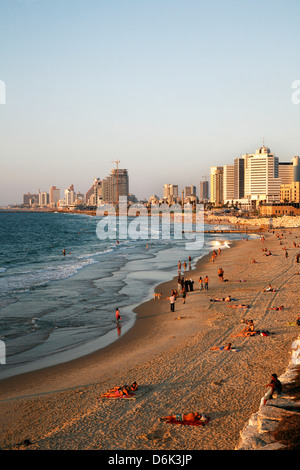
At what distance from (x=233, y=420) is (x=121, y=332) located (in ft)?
34.0

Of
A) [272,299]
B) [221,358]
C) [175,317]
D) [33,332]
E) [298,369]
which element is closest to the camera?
[298,369]

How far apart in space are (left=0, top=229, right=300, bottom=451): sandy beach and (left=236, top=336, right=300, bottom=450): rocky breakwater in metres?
0.76

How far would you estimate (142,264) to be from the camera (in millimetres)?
45812

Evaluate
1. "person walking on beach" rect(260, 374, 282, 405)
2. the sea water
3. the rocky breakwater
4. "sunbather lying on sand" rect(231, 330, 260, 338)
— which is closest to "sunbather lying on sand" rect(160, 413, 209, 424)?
the rocky breakwater

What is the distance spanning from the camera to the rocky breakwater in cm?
824

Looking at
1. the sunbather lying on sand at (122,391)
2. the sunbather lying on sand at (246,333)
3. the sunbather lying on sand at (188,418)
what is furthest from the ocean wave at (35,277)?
the sunbather lying on sand at (188,418)

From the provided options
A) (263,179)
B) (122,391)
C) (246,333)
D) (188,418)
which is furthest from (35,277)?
(263,179)

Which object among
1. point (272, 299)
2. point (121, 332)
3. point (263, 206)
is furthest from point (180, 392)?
point (263, 206)

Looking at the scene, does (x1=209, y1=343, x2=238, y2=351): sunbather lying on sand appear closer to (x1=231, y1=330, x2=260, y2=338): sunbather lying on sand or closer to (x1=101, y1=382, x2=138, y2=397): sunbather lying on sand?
(x1=231, y1=330, x2=260, y2=338): sunbather lying on sand

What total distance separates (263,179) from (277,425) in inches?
7127

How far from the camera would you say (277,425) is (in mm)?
8953

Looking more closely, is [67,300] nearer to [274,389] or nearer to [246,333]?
[246,333]

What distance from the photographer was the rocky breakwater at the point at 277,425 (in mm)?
8242
